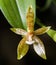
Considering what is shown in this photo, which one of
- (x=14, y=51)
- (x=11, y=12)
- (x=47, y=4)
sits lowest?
(x=14, y=51)

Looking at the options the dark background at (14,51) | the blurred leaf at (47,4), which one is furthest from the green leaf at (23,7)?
the blurred leaf at (47,4)

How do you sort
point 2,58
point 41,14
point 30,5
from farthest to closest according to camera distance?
point 41,14, point 2,58, point 30,5

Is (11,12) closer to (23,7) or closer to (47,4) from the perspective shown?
(23,7)

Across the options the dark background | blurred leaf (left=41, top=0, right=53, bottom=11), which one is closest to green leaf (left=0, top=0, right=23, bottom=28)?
the dark background

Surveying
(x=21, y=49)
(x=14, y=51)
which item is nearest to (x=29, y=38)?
(x=21, y=49)

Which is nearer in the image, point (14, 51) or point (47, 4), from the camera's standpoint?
point (14, 51)

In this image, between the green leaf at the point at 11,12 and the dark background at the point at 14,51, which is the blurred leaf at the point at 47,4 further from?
the green leaf at the point at 11,12

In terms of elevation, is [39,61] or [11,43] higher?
[11,43]

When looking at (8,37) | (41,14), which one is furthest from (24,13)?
(41,14)

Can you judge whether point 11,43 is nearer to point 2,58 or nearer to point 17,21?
point 2,58

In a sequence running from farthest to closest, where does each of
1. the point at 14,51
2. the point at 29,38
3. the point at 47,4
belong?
the point at 47,4
the point at 14,51
the point at 29,38
